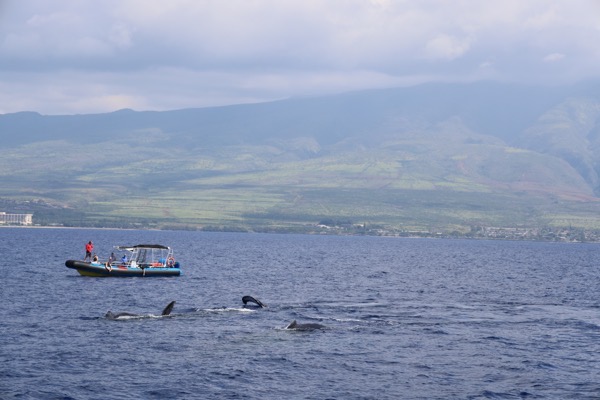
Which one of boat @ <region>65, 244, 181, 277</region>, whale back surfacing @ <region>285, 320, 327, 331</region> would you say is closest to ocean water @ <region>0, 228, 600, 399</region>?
whale back surfacing @ <region>285, 320, 327, 331</region>

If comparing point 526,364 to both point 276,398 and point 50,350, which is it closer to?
point 276,398

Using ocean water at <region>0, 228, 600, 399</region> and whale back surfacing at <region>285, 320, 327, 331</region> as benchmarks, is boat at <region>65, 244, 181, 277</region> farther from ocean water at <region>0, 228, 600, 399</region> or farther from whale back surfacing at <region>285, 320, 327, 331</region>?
whale back surfacing at <region>285, 320, 327, 331</region>

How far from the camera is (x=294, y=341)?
208ft

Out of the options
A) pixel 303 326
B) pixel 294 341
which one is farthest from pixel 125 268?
pixel 294 341

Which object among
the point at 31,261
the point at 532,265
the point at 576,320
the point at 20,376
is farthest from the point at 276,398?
the point at 532,265

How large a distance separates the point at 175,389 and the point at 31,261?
10392cm

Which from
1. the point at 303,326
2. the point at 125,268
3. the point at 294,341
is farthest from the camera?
the point at 125,268

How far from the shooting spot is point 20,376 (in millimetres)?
51281

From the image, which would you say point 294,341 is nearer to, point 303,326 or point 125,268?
point 303,326

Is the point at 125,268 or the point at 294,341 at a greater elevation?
the point at 125,268

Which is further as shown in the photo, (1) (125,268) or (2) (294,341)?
(1) (125,268)

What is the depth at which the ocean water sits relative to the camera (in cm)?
5056

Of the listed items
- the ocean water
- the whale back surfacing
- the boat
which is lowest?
the ocean water

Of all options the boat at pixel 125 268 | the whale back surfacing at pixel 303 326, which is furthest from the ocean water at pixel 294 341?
the boat at pixel 125 268
